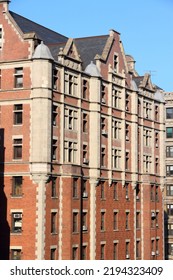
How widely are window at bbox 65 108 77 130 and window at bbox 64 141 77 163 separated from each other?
1.59 metres

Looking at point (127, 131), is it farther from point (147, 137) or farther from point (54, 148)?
point (54, 148)

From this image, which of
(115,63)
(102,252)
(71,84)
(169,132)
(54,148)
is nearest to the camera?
(54,148)

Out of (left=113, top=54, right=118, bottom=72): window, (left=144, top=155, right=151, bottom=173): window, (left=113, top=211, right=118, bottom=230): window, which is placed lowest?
(left=113, top=211, right=118, bottom=230): window

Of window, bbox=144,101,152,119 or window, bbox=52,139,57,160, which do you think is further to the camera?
window, bbox=144,101,152,119

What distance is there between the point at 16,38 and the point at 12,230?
59.2 feet

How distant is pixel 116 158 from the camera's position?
71062mm

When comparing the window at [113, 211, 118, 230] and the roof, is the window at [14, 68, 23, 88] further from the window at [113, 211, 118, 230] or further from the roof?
the window at [113, 211, 118, 230]

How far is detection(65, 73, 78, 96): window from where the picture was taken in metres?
62.4

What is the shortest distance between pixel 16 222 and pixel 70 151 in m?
9.20

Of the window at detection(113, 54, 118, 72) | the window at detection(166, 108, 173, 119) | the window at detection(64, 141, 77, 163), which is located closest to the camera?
the window at detection(64, 141, 77, 163)

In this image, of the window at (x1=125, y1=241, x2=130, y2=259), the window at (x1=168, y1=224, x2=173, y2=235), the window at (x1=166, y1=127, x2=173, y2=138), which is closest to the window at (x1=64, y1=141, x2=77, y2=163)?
the window at (x1=125, y1=241, x2=130, y2=259)

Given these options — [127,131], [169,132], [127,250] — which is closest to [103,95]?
[127,131]

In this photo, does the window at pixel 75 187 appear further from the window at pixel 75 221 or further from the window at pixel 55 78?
the window at pixel 55 78
